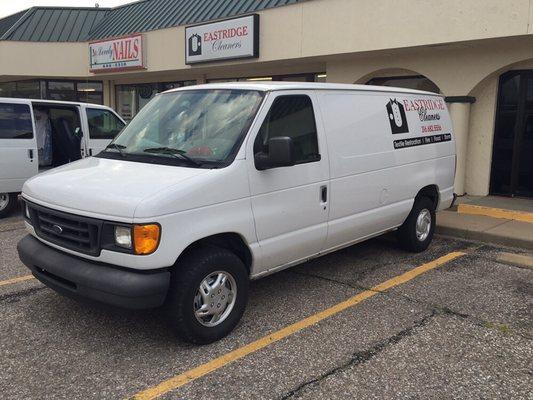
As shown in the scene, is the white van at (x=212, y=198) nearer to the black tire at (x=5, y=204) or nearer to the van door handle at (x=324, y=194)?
the van door handle at (x=324, y=194)

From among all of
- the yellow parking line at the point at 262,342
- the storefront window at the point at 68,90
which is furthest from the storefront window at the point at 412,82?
the storefront window at the point at 68,90

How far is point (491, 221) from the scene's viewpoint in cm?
802

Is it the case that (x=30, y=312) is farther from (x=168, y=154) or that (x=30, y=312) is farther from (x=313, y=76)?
(x=313, y=76)

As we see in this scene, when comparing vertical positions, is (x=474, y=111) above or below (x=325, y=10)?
below

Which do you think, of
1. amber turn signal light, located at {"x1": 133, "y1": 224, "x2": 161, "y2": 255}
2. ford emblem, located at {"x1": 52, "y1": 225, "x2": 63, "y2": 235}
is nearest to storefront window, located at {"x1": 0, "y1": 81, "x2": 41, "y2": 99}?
ford emblem, located at {"x1": 52, "y1": 225, "x2": 63, "y2": 235}

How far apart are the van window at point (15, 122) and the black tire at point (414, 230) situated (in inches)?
241

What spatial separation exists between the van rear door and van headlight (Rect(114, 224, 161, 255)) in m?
5.69

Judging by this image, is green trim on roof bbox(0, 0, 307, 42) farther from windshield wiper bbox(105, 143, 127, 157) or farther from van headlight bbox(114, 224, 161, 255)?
van headlight bbox(114, 224, 161, 255)

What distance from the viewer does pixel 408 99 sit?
20.1 feet

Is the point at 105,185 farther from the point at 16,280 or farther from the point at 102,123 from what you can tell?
the point at 102,123

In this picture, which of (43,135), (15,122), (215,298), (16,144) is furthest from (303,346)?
(43,135)

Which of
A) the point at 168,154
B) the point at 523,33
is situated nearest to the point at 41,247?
the point at 168,154

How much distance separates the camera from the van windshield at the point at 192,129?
4083 mm

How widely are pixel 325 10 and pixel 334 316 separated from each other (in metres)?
7.74
